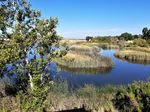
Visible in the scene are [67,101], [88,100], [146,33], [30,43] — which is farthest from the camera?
[146,33]

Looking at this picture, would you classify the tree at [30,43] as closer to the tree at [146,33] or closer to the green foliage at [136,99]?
the green foliage at [136,99]

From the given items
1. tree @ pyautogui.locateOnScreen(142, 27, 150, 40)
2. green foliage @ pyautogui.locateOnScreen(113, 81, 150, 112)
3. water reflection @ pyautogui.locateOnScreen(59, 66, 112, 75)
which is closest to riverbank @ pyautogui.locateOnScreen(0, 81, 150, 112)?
green foliage @ pyautogui.locateOnScreen(113, 81, 150, 112)

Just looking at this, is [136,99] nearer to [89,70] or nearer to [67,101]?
[67,101]

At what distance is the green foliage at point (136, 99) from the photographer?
11109 millimetres

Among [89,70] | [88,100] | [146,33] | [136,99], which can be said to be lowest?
[89,70]

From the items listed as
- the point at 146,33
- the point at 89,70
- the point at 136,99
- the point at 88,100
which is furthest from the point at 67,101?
the point at 146,33

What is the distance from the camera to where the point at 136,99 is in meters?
11.6

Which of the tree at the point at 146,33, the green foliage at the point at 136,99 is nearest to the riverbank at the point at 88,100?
→ the green foliage at the point at 136,99

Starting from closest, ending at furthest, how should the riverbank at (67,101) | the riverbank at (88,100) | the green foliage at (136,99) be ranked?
the green foliage at (136,99), the riverbank at (88,100), the riverbank at (67,101)

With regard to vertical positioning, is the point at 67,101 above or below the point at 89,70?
above

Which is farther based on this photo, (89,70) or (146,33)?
(146,33)

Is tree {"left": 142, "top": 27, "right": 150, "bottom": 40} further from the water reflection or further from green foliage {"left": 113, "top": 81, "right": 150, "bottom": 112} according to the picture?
green foliage {"left": 113, "top": 81, "right": 150, "bottom": 112}

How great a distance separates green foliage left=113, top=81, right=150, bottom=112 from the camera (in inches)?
437

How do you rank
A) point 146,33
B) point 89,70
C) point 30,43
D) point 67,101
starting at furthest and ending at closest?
point 146,33 < point 89,70 < point 67,101 < point 30,43
